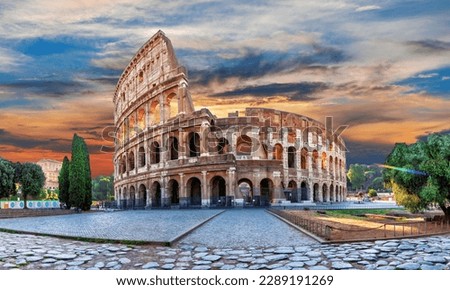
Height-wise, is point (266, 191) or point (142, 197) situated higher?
point (266, 191)

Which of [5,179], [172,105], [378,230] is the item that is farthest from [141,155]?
[378,230]

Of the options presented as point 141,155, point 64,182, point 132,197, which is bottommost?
point 132,197

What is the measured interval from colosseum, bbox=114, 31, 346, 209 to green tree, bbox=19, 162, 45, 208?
10.2 metres

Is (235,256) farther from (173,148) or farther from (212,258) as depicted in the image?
(173,148)

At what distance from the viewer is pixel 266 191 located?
144 feet

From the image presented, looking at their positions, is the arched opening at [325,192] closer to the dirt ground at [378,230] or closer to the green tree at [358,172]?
the green tree at [358,172]

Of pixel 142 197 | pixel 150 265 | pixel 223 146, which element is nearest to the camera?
pixel 150 265

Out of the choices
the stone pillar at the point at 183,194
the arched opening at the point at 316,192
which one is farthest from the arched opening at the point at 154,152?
the arched opening at the point at 316,192

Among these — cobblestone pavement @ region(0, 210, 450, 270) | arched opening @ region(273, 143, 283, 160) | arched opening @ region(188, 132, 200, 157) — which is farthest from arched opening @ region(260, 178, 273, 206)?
cobblestone pavement @ region(0, 210, 450, 270)

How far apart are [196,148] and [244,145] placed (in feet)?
19.3

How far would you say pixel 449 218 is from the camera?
16.9m

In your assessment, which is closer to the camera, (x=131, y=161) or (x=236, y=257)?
(x=236, y=257)

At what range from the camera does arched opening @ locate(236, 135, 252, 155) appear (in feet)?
144

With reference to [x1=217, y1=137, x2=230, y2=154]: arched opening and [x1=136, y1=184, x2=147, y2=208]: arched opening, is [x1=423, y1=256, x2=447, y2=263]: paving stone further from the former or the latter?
[x1=136, y1=184, x2=147, y2=208]: arched opening
